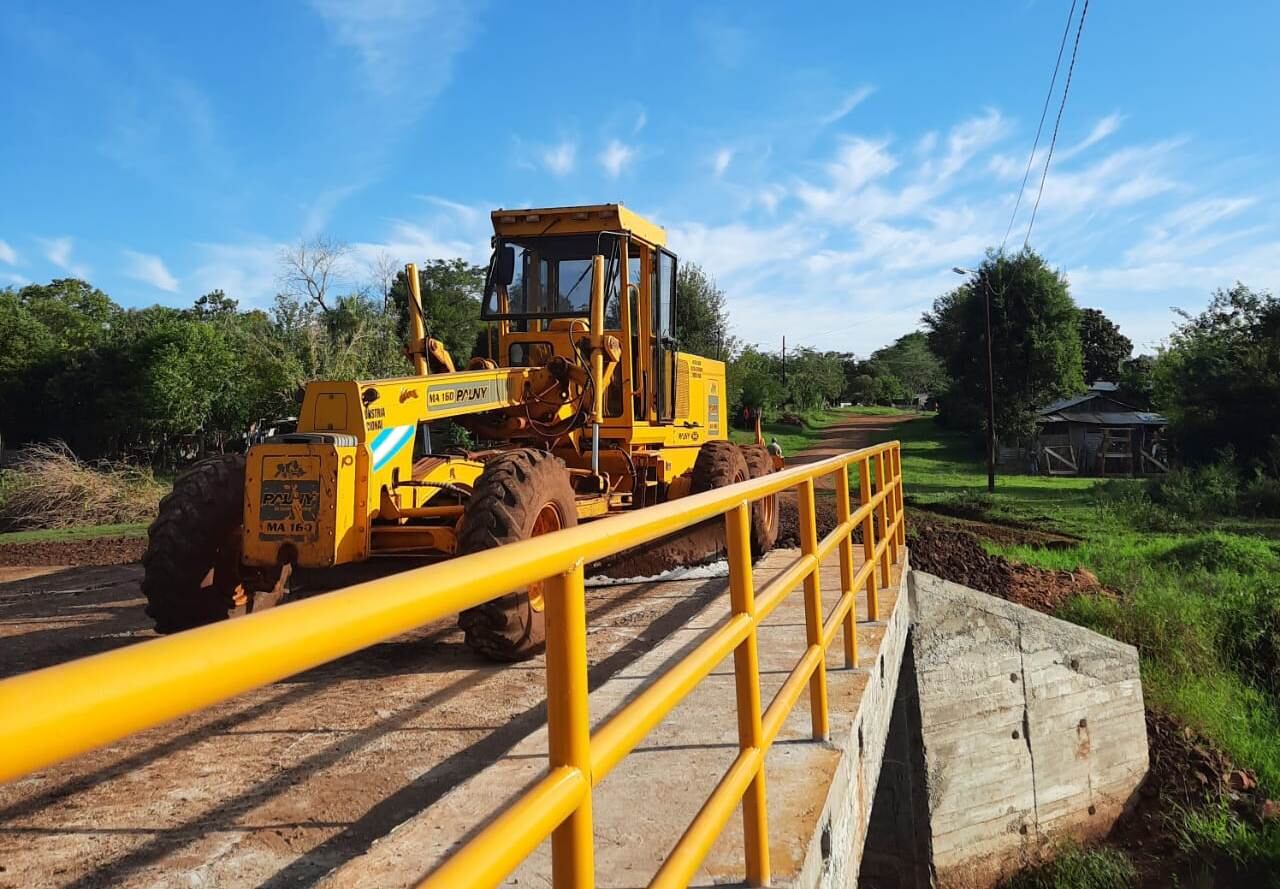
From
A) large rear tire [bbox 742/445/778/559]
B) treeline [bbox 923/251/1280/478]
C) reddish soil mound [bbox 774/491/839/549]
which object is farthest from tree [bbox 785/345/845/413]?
large rear tire [bbox 742/445/778/559]

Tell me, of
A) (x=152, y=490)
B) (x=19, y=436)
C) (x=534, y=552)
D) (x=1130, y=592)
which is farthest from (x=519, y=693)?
(x=19, y=436)

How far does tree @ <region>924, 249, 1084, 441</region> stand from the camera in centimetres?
3878

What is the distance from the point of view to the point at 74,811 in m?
3.57

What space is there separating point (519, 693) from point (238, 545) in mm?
2324

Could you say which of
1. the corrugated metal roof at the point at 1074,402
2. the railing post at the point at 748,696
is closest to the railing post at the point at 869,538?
the railing post at the point at 748,696

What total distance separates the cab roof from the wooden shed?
3109 centimetres

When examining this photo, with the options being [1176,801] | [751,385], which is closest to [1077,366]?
[751,385]

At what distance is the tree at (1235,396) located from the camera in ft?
84.0

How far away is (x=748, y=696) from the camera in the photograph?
2461 mm

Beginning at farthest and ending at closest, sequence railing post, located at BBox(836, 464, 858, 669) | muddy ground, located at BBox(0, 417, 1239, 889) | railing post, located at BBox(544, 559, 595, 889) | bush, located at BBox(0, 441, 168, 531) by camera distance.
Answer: bush, located at BBox(0, 441, 168, 531) → railing post, located at BBox(836, 464, 858, 669) → muddy ground, located at BBox(0, 417, 1239, 889) → railing post, located at BBox(544, 559, 595, 889)

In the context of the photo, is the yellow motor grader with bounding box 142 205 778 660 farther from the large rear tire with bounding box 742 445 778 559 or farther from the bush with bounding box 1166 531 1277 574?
the bush with bounding box 1166 531 1277 574

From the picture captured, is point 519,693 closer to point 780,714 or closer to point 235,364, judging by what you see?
point 780,714

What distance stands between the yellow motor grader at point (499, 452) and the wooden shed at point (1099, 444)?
99.1 ft

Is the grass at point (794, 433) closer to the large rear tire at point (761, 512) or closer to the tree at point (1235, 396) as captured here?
the tree at point (1235, 396)
